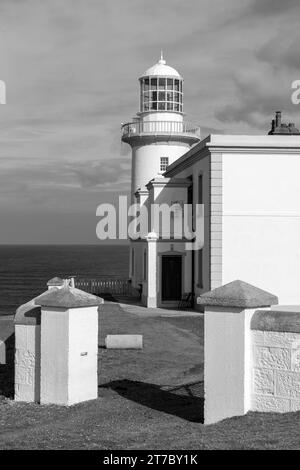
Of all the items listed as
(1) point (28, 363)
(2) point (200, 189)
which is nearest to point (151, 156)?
(2) point (200, 189)

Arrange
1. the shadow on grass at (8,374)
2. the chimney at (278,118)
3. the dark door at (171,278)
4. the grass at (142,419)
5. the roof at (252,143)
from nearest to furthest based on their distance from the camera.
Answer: the grass at (142,419), the shadow on grass at (8,374), the roof at (252,143), the chimney at (278,118), the dark door at (171,278)

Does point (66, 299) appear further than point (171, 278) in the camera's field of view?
No

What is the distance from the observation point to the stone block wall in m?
9.54

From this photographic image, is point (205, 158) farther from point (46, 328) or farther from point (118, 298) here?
point (46, 328)

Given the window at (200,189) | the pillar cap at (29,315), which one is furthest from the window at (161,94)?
the pillar cap at (29,315)

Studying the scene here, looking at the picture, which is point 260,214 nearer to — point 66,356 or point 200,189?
point 200,189

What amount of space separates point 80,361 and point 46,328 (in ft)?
2.56

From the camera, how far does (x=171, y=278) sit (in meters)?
33.0

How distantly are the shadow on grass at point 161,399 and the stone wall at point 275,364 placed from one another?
47.8 inches

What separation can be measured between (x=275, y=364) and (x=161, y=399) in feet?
10.8

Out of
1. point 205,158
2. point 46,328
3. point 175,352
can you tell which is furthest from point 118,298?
point 46,328

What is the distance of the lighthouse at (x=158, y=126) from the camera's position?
130ft

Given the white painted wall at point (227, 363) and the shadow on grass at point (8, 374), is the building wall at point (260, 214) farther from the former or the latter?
the white painted wall at point (227, 363)
